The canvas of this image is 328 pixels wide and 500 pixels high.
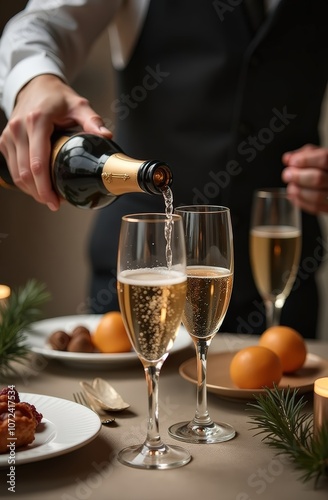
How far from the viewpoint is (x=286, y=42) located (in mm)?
2043

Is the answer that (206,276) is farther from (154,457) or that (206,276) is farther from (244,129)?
(244,129)

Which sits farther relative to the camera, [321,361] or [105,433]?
[321,361]

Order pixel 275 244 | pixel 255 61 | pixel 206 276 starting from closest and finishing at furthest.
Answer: pixel 206 276, pixel 275 244, pixel 255 61

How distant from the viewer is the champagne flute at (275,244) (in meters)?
1.70

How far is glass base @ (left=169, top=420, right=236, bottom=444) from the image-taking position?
1.09 meters

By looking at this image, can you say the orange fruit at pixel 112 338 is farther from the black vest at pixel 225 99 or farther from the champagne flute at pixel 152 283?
the black vest at pixel 225 99

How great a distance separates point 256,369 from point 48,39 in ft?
3.07

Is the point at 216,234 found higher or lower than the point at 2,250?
higher

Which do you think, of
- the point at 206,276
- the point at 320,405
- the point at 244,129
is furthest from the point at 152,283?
the point at 244,129

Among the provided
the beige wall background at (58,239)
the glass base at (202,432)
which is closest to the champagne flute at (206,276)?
the glass base at (202,432)

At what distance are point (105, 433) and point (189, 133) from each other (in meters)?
1.15

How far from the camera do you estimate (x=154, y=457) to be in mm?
1007

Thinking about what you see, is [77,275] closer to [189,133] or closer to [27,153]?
[189,133]

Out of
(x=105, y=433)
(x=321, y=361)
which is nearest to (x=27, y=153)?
(x=105, y=433)
